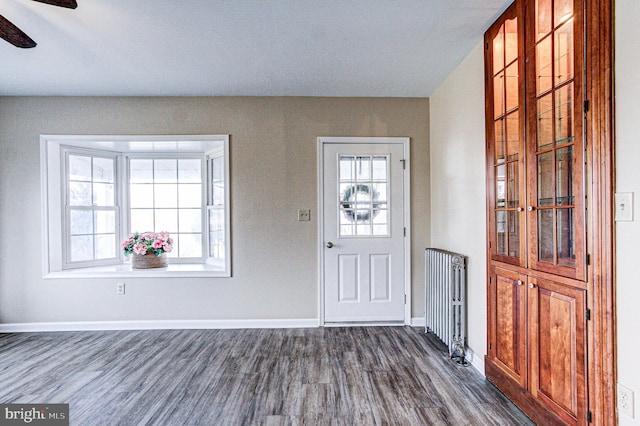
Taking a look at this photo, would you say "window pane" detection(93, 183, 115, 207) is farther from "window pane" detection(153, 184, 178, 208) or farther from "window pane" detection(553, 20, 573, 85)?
"window pane" detection(553, 20, 573, 85)

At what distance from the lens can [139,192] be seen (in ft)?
13.7

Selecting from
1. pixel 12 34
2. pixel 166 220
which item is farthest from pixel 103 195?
pixel 12 34

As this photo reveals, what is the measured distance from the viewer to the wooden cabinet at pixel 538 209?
5.26 ft

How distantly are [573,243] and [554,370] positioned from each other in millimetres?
715

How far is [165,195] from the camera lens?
416cm

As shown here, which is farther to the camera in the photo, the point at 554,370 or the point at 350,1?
the point at 350,1

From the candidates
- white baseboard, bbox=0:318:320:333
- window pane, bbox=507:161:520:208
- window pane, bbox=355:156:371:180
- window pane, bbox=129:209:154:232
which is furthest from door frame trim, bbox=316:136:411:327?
window pane, bbox=129:209:154:232

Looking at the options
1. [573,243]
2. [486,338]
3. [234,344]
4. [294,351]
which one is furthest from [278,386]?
[573,243]

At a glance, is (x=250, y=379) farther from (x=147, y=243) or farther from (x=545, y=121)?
(x=545, y=121)

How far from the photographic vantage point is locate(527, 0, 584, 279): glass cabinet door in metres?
1.59

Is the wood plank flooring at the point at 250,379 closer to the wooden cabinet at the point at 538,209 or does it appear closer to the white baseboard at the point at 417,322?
the white baseboard at the point at 417,322

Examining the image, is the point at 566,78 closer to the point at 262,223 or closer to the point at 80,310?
the point at 262,223

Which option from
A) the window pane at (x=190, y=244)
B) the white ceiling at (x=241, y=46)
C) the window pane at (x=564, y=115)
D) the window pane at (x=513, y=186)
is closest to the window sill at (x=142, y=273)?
the window pane at (x=190, y=244)

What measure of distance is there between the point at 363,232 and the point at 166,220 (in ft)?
8.15
